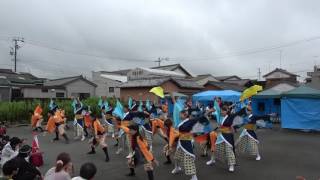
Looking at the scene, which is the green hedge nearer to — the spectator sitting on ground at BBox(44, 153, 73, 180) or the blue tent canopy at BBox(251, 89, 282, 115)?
the blue tent canopy at BBox(251, 89, 282, 115)

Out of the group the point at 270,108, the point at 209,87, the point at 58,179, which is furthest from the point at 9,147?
the point at 209,87

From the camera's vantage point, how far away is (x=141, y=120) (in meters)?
11.8

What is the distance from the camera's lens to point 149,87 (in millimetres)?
33312

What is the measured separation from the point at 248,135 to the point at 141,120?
11.4 ft

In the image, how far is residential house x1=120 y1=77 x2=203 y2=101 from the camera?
109ft

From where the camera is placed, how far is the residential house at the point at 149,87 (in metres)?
33.3

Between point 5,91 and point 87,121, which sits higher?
point 5,91

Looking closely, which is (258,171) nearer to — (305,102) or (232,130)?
(232,130)

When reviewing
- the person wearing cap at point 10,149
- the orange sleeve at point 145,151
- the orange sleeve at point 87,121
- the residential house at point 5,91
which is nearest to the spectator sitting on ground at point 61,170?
the person wearing cap at point 10,149

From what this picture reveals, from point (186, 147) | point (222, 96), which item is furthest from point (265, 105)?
point (186, 147)

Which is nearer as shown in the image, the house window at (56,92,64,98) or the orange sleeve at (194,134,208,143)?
the orange sleeve at (194,134,208,143)

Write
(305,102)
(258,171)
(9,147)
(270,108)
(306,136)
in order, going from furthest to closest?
(270,108), (305,102), (306,136), (258,171), (9,147)

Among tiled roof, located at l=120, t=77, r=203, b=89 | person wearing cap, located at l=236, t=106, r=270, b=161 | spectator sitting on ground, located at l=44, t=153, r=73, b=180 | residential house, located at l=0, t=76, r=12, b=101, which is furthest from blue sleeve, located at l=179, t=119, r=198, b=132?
residential house, located at l=0, t=76, r=12, b=101

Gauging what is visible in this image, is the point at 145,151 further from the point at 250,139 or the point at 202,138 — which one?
the point at 250,139
